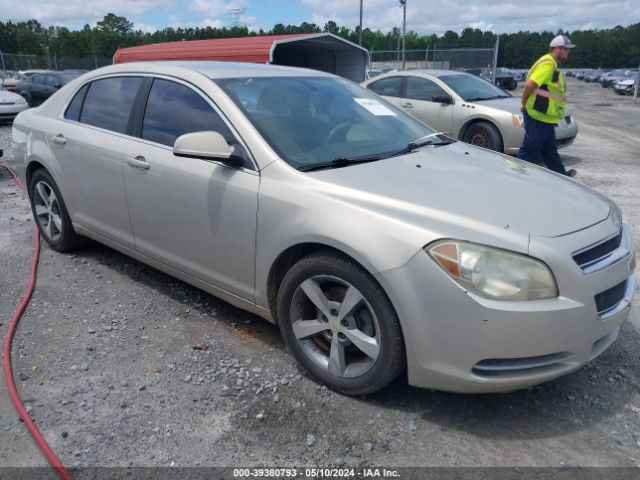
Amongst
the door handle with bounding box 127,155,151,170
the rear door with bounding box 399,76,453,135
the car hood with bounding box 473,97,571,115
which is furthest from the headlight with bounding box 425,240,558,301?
the rear door with bounding box 399,76,453,135

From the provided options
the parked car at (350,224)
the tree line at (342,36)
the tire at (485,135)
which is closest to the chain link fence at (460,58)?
the tire at (485,135)

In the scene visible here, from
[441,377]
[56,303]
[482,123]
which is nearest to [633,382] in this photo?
[441,377]

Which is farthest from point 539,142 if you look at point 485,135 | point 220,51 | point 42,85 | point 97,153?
point 42,85

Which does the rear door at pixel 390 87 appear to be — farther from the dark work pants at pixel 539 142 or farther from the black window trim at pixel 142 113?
the black window trim at pixel 142 113

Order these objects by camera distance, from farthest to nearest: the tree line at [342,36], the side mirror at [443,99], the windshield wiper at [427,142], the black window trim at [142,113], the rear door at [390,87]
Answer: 1. the tree line at [342,36]
2. the rear door at [390,87]
3. the side mirror at [443,99]
4. the windshield wiper at [427,142]
5. the black window trim at [142,113]

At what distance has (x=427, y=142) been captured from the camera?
3564 mm

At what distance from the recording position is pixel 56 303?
12.6 feet

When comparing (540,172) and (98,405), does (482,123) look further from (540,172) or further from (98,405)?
(98,405)

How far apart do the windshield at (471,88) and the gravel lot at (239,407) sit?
6.50m

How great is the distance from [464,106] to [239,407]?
25.1 ft

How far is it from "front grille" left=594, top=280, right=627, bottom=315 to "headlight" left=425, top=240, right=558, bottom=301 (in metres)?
0.29

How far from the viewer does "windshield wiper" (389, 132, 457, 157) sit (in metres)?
3.33

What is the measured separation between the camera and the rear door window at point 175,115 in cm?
323

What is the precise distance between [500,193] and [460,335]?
2.66ft
